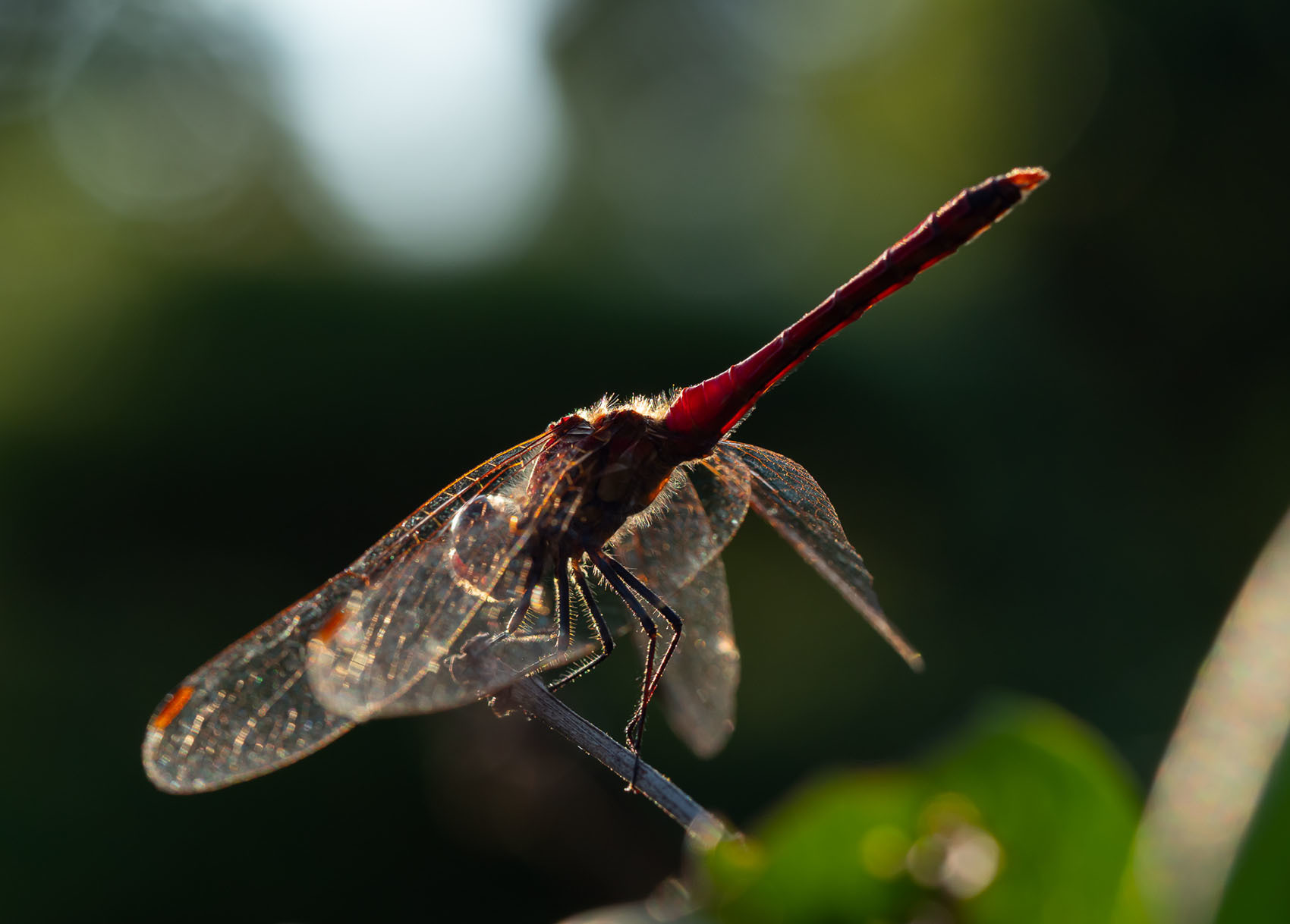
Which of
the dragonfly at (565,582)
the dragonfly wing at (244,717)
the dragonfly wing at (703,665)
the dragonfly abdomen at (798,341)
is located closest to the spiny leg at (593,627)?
the dragonfly at (565,582)

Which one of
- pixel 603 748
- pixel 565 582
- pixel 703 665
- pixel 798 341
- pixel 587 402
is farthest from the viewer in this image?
pixel 587 402

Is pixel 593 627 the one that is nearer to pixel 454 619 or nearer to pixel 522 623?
pixel 522 623

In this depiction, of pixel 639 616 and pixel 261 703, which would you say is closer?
pixel 261 703

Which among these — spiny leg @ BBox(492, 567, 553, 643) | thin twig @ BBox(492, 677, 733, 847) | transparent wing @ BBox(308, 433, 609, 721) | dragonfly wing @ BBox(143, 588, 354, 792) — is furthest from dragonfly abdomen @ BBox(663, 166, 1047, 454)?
dragonfly wing @ BBox(143, 588, 354, 792)

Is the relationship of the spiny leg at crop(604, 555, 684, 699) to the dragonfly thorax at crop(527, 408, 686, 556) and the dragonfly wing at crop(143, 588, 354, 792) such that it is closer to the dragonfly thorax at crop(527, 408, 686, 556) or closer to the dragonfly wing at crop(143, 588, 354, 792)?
the dragonfly thorax at crop(527, 408, 686, 556)

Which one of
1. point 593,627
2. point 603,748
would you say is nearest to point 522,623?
point 593,627

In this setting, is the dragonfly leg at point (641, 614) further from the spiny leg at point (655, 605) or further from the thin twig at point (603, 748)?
the thin twig at point (603, 748)

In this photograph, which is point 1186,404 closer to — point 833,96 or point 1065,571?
point 1065,571
